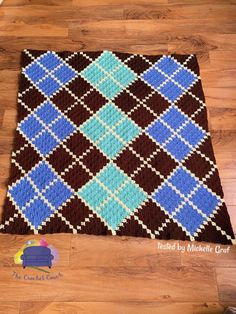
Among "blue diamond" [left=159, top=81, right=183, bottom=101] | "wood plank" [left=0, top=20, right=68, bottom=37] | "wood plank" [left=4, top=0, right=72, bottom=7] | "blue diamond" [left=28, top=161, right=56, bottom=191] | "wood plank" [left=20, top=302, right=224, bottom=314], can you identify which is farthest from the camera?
"wood plank" [left=4, top=0, right=72, bottom=7]

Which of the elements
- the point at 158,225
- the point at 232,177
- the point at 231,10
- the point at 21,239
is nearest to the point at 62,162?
the point at 21,239

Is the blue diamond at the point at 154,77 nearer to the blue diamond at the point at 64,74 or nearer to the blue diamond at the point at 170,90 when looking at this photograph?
the blue diamond at the point at 170,90

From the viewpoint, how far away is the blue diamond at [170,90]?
1651 millimetres

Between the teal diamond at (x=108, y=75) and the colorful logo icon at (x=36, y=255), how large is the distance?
0.78 m

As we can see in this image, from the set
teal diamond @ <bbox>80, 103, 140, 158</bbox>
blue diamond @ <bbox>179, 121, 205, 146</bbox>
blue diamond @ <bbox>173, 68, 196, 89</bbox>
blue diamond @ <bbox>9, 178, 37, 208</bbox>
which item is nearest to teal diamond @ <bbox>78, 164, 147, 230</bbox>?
teal diamond @ <bbox>80, 103, 140, 158</bbox>

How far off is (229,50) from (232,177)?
0.75 m

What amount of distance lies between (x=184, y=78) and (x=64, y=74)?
0.62 metres

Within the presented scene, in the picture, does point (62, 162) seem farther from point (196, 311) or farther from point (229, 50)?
point (229, 50)

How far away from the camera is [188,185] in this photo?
4.68 feet

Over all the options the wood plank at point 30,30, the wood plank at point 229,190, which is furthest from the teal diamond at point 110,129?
the wood plank at point 30,30

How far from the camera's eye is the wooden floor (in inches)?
47.9

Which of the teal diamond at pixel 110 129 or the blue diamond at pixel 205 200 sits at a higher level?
the teal diamond at pixel 110 129

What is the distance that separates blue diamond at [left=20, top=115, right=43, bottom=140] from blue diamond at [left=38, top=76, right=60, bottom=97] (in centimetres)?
16

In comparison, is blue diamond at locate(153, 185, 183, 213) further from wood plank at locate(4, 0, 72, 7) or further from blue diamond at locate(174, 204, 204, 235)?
wood plank at locate(4, 0, 72, 7)
